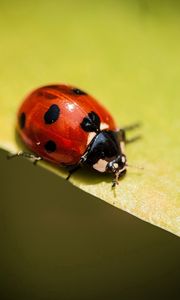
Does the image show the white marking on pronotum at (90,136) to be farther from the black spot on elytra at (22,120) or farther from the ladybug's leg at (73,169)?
the black spot on elytra at (22,120)

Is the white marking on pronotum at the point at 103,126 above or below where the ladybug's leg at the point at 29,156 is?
above

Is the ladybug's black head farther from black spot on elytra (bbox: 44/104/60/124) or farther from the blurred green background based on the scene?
black spot on elytra (bbox: 44/104/60/124)

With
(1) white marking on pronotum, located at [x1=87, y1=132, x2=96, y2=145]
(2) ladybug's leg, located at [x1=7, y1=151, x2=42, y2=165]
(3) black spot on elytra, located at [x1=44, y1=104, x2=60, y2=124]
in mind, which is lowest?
(2) ladybug's leg, located at [x1=7, y1=151, x2=42, y2=165]

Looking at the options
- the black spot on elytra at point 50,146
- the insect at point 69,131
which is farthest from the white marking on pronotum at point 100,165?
the black spot on elytra at point 50,146

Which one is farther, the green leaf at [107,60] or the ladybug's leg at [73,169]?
the green leaf at [107,60]

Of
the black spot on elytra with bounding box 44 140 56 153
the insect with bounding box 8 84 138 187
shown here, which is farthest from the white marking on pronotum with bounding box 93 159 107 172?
the black spot on elytra with bounding box 44 140 56 153

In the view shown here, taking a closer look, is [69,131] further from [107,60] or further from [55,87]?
[107,60]

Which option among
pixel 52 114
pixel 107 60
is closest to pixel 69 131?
pixel 52 114
